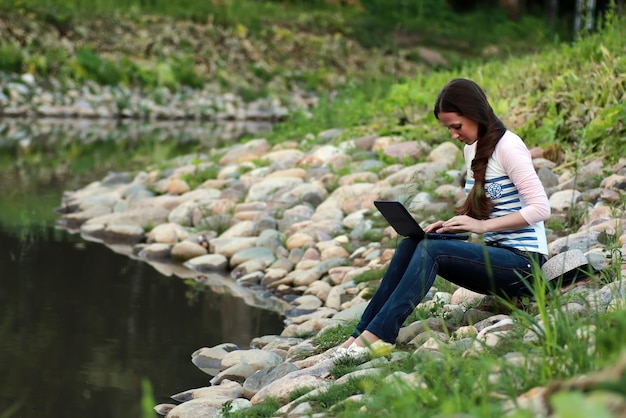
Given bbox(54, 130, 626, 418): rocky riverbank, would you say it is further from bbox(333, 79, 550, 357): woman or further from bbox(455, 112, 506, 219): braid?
bbox(455, 112, 506, 219): braid

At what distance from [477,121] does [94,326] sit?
2.54 m

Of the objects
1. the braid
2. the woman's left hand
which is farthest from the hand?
the braid

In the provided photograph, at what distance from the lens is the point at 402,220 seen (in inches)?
163

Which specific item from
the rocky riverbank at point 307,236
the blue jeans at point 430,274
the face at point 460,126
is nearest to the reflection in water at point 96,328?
the rocky riverbank at point 307,236

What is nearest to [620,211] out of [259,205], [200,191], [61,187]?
[259,205]

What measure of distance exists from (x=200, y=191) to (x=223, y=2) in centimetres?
1733

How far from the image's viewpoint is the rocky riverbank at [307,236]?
163 inches

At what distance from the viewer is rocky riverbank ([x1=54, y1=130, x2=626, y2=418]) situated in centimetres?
413

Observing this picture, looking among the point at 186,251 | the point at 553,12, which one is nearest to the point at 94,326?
the point at 186,251

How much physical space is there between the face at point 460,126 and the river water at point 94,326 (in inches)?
62.8

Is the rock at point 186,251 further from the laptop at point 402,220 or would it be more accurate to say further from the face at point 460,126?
the face at point 460,126

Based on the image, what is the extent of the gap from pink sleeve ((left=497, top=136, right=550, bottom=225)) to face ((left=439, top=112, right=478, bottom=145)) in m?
0.12

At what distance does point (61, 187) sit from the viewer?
10516 mm

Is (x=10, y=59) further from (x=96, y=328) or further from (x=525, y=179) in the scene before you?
(x=525, y=179)
